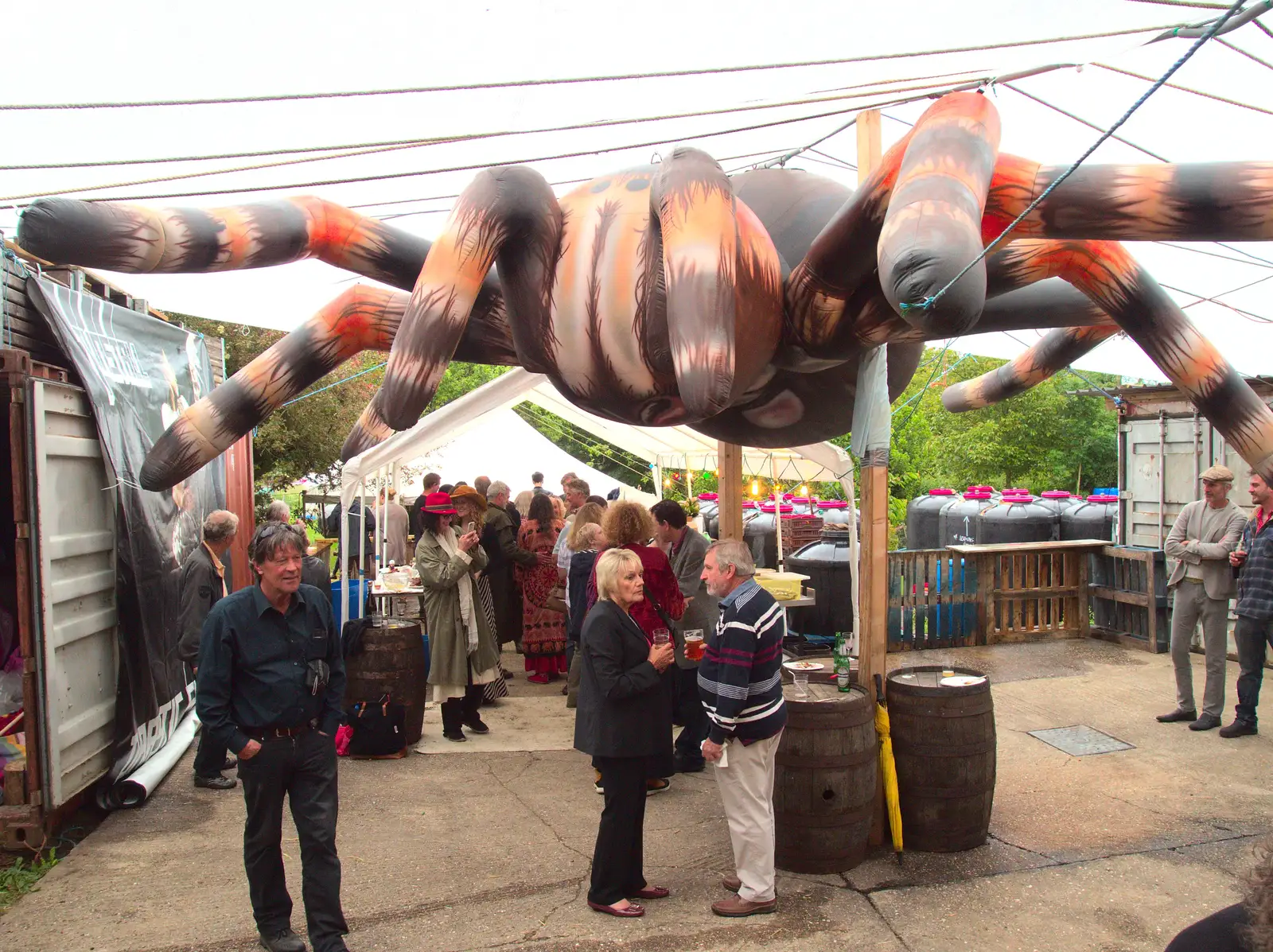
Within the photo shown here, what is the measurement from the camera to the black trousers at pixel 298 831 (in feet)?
11.2

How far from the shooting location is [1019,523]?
11812mm

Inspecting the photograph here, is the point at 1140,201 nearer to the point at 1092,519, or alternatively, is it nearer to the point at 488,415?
the point at 488,415

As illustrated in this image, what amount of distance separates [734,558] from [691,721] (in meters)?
2.12

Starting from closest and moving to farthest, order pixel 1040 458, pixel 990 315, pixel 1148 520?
pixel 990 315 → pixel 1148 520 → pixel 1040 458

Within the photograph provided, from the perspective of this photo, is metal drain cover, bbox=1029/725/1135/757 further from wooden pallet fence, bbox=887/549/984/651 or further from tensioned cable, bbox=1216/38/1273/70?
tensioned cable, bbox=1216/38/1273/70

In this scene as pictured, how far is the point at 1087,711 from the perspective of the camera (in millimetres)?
6789

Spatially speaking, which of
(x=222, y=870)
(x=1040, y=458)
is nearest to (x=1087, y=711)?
(x=222, y=870)

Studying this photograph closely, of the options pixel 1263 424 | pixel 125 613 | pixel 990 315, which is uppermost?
pixel 990 315

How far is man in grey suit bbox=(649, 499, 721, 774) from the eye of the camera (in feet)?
18.6

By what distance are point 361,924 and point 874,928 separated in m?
2.02

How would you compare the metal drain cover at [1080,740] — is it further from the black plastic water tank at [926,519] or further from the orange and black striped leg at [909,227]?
the black plastic water tank at [926,519]

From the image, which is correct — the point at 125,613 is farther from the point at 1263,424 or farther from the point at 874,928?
the point at 1263,424

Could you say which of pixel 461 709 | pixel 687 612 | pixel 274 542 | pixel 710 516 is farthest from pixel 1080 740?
pixel 710 516

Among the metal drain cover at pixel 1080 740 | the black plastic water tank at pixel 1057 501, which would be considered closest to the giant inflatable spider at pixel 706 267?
the metal drain cover at pixel 1080 740
